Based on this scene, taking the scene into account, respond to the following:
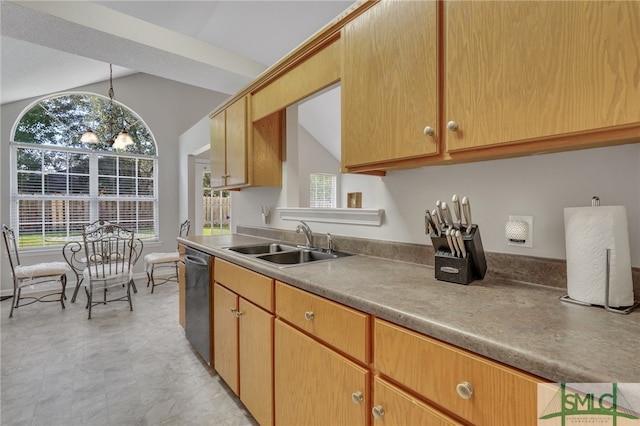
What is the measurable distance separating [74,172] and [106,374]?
11.4 ft

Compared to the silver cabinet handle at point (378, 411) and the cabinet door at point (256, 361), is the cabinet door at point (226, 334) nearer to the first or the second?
the cabinet door at point (256, 361)

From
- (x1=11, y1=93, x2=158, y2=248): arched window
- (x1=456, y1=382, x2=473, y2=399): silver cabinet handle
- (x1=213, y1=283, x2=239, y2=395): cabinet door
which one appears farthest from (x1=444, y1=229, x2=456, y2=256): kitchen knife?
(x1=11, y1=93, x2=158, y2=248): arched window

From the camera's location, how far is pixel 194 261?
7.35 ft

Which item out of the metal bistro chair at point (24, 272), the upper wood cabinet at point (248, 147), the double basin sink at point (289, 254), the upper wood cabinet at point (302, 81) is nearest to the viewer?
the upper wood cabinet at point (302, 81)

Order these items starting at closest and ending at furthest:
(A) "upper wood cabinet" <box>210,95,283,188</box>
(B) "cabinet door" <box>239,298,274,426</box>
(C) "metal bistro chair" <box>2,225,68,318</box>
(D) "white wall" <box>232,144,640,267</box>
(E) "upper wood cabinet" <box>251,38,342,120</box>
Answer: (D) "white wall" <box>232,144,640,267</box>
(B) "cabinet door" <box>239,298,274,426</box>
(E) "upper wood cabinet" <box>251,38,342,120</box>
(A) "upper wood cabinet" <box>210,95,283,188</box>
(C) "metal bistro chair" <box>2,225,68,318</box>

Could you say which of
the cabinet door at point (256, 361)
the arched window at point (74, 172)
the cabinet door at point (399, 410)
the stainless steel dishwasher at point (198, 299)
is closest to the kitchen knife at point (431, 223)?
the cabinet door at point (399, 410)

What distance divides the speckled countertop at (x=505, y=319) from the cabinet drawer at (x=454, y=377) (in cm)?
3

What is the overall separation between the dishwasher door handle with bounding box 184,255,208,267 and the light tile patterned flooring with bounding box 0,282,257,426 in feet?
2.49

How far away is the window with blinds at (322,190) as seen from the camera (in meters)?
5.26

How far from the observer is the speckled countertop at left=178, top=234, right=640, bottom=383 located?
59 centimetres

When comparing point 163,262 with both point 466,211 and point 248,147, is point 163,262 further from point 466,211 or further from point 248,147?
point 466,211

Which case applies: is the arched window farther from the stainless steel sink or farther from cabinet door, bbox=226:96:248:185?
the stainless steel sink

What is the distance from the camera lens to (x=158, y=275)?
4.93 m

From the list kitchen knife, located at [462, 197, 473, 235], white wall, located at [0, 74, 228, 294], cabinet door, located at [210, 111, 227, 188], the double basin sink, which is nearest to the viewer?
kitchen knife, located at [462, 197, 473, 235]
